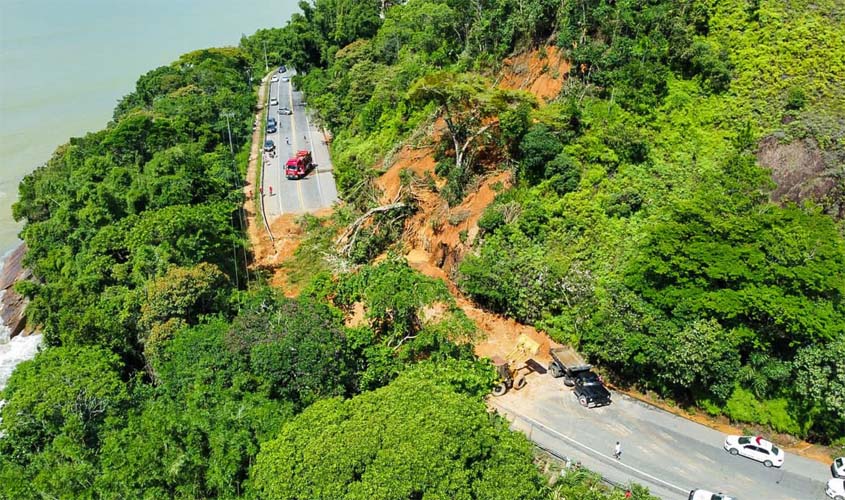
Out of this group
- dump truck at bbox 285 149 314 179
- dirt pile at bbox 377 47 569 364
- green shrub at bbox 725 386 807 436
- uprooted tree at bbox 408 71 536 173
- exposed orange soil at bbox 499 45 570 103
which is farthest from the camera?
dump truck at bbox 285 149 314 179

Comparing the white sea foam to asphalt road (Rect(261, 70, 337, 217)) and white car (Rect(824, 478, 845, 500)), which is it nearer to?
asphalt road (Rect(261, 70, 337, 217))

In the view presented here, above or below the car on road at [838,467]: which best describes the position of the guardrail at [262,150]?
above

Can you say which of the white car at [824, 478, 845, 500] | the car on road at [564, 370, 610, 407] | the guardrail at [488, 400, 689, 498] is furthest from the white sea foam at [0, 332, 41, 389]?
the white car at [824, 478, 845, 500]

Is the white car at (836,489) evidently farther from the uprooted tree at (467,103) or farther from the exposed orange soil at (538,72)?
the exposed orange soil at (538,72)

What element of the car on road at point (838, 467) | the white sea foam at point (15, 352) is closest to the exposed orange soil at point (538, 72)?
the car on road at point (838, 467)

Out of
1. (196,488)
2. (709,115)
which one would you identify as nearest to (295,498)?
(196,488)

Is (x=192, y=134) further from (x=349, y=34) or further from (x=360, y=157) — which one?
(x=349, y=34)
